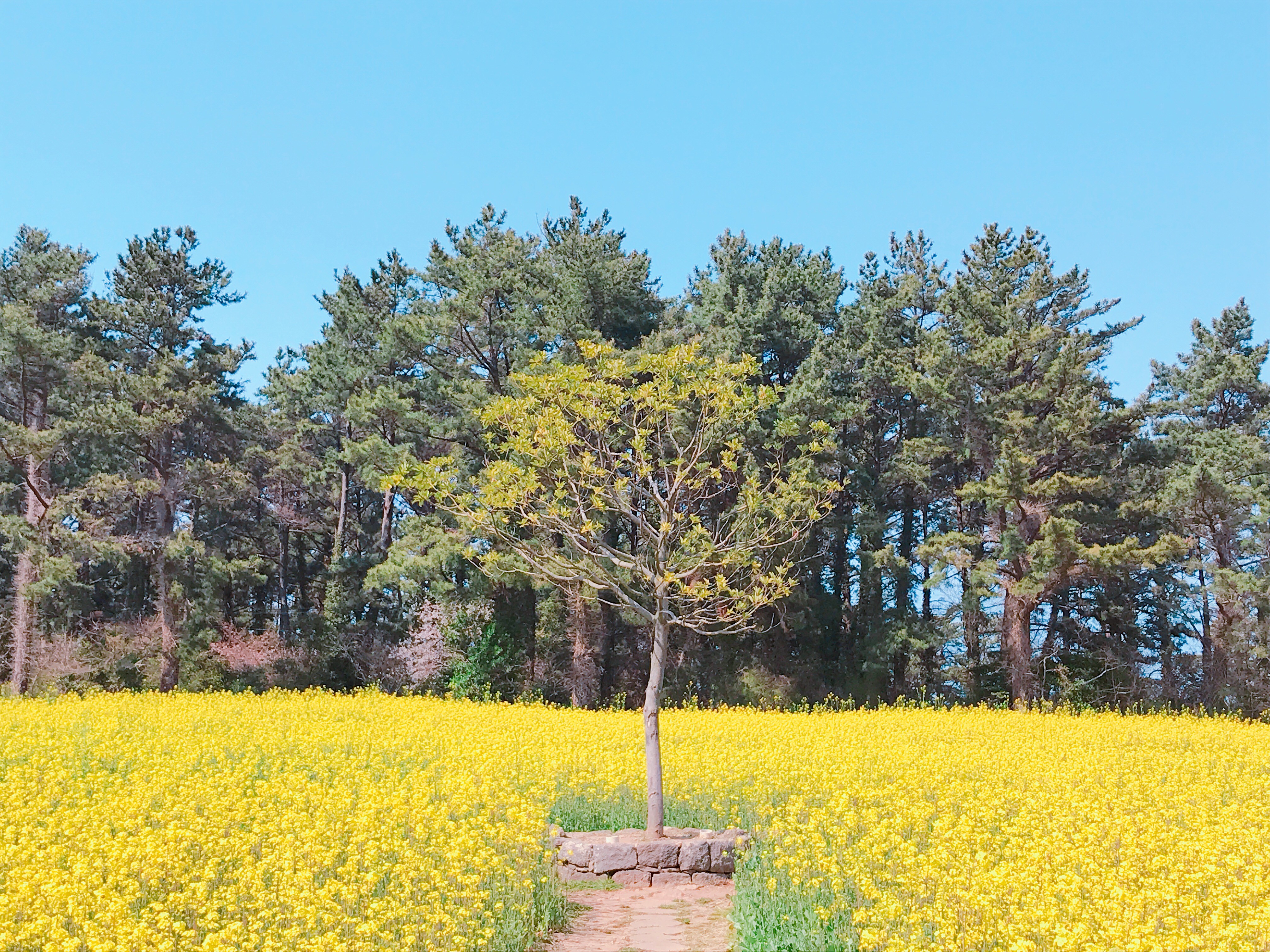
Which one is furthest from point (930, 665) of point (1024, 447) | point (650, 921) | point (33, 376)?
point (33, 376)

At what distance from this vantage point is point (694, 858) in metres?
9.28

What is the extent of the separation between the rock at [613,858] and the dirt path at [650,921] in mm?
205

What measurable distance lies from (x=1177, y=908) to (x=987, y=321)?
25.2 metres

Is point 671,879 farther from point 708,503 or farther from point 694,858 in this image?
point 708,503

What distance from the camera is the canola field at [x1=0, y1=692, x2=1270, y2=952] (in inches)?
242

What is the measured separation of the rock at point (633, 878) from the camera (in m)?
9.20

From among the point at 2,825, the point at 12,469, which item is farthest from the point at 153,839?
the point at 12,469

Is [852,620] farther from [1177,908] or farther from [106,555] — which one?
[1177,908]

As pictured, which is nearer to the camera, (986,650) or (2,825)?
(2,825)

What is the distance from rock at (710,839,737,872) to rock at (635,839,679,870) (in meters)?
0.31

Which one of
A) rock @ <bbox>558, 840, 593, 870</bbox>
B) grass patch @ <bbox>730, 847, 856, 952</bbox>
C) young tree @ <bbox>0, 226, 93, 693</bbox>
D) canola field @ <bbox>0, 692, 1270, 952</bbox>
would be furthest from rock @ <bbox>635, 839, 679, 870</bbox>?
young tree @ <bbox>0, 226, 93, 693</bbox>

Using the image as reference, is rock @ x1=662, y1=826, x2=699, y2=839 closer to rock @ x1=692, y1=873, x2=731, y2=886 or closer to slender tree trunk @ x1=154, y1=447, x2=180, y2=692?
rock @ x1=692, y1=873, x2=731, y2=886

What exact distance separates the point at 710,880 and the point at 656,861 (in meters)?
0.50

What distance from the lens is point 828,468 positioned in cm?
3091
